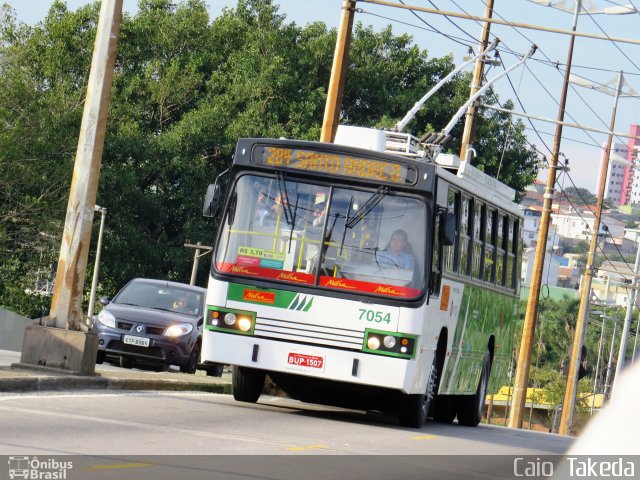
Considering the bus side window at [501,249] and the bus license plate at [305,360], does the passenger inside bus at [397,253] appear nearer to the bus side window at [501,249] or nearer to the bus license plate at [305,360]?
the bus license plate at [305,360]

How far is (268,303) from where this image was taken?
573 inches

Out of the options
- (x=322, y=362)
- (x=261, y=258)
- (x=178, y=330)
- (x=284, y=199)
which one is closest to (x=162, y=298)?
(x=178, y=330)

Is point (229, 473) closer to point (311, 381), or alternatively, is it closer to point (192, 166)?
point (311, 381)

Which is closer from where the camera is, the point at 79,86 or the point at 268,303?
the point at 268,303

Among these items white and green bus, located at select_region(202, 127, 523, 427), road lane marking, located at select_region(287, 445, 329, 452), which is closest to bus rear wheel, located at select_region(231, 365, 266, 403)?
white and green bus, located at select_region(202, 127, 523, 427)

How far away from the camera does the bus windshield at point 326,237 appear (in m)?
14.5

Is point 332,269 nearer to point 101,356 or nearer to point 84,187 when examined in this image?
point 84,187

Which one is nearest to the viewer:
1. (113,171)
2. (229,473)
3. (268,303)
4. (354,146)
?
(229,473)

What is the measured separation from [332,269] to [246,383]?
2263 mm

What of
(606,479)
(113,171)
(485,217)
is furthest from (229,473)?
(113,171)

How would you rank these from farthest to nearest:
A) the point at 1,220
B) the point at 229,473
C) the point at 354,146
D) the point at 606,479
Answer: the point at 1,220 < the point at 354,146 < the point at 229,473 < the point at 606,479

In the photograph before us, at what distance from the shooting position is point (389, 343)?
1435cm

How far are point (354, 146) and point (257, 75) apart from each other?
36415mm

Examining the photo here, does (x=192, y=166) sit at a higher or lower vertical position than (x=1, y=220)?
higher
